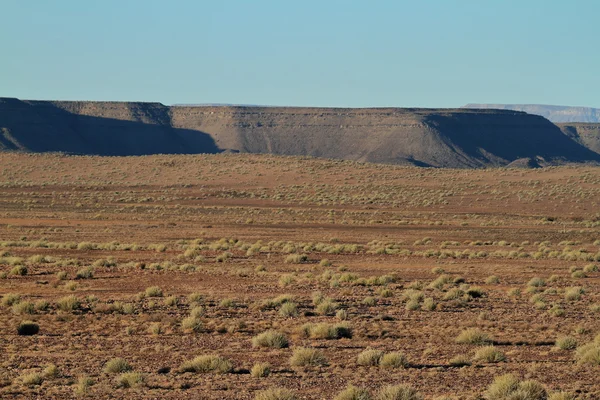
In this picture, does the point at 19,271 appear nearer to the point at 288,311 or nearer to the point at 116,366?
the point at 288,311

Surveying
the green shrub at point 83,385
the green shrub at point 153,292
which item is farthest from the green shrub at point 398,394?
the green shrub at point 153,292

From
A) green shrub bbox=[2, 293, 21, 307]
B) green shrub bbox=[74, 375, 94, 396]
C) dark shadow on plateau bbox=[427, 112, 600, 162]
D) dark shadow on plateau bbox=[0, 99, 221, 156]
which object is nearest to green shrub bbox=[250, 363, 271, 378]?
green shrub bbox=[74, 375, 94, 396]

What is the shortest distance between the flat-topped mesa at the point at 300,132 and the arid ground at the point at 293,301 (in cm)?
9688

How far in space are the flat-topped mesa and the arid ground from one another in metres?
96.9

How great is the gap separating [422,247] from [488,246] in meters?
3.17

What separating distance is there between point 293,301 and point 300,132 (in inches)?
6079

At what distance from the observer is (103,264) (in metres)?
29.4

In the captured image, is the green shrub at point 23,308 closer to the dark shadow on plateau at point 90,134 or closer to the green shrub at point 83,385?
the green shrub at point 83,385

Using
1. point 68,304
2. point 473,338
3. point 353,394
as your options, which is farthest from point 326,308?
point 353,394

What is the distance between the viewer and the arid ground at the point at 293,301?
1308cm

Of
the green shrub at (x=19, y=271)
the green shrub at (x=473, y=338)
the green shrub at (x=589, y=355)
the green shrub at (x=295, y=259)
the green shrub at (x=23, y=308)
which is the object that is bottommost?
the green shrub at (x=295, y=259)

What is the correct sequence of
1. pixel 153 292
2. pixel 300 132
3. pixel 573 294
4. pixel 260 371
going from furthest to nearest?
pixel 300 132 < pixel 153 292 < pixel 573 294 < pixel 260 371

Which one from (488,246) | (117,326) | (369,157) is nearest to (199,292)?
(117,326)

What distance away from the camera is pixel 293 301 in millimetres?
21109
